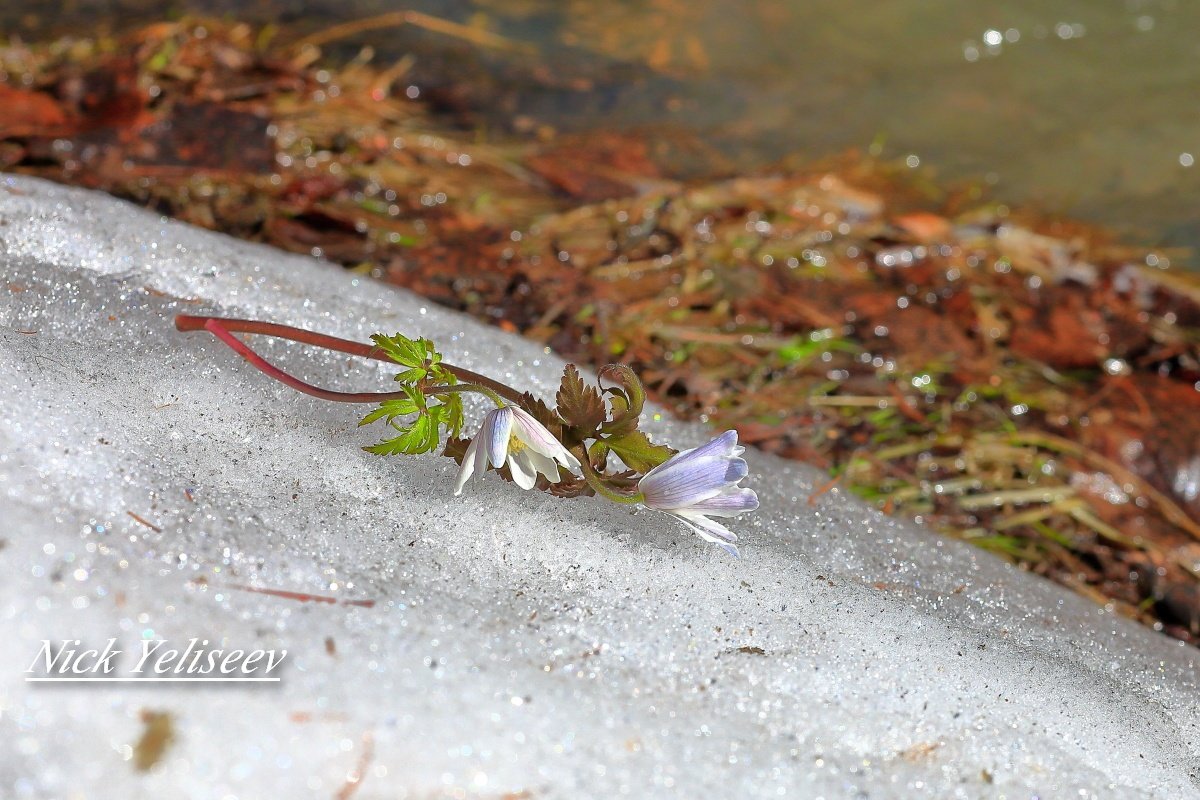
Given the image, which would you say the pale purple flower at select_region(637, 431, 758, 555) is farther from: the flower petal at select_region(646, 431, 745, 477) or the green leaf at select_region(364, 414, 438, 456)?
the green leaf at select_region(364, 414, 438, 456)

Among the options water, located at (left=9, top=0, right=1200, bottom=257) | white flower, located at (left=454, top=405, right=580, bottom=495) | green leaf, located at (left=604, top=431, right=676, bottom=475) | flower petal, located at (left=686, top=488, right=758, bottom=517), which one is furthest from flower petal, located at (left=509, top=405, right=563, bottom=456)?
water, located at (left=9, top=0, right=1200, bottom=257)

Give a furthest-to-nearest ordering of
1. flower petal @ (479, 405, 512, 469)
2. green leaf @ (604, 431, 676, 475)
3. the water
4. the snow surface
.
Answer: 1. the water
2. green leaf @ (604, 431, 676, 475)
3. flower petal @ (479, 405, 512, 469)
4. the snow surface

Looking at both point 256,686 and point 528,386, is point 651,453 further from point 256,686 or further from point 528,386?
point 256,686

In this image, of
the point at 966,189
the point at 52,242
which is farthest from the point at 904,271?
the point at 52,242

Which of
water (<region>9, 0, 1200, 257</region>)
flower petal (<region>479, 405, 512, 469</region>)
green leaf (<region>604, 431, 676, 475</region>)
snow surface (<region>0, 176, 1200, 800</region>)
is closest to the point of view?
snow surface (<region>0, 176, 1200, 800</region>)

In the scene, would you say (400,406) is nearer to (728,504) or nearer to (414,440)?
(414,440)

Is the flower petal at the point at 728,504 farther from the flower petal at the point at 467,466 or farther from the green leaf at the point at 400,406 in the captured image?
the green leaf at the point at 400,406
